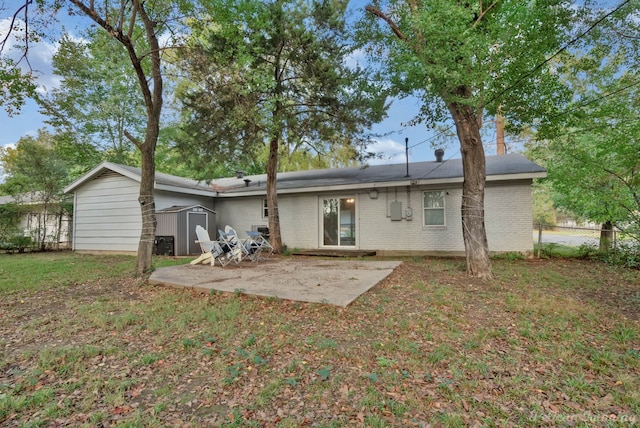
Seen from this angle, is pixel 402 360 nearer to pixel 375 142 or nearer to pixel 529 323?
pixel 529 323

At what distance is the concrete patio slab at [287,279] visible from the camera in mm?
4637

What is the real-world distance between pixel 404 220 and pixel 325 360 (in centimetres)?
797

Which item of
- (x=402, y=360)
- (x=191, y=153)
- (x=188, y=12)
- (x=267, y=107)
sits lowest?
(x=402, y=360)

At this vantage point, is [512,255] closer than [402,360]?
No

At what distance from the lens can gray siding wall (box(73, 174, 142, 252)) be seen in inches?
448

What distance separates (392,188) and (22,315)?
9.28m

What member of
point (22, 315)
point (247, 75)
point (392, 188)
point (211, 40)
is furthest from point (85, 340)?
point (392, 188)

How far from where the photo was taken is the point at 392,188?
10.3 meters

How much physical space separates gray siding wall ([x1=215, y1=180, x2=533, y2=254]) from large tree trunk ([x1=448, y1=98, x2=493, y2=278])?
11.0 feet

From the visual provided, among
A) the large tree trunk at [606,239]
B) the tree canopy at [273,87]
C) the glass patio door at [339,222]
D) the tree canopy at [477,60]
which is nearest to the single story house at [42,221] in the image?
the tree canopy at [273,87]

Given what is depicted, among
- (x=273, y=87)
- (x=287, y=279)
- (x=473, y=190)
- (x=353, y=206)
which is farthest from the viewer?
(x=353, y=206)

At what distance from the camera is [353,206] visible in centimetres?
1099

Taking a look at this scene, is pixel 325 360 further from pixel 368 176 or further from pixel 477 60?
pixel 368 176

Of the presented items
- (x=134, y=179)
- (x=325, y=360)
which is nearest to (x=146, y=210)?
(x=325, y=360)
